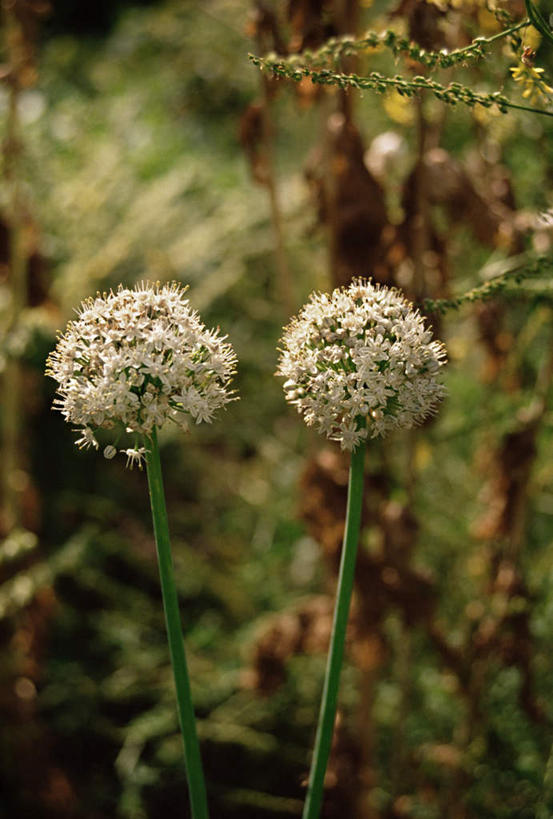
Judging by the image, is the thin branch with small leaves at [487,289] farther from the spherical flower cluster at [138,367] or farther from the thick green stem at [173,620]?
the thick green stem at [173,620]

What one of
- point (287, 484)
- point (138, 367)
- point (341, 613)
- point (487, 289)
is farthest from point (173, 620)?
point (287, 484)

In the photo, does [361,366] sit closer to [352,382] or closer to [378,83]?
[352,382]

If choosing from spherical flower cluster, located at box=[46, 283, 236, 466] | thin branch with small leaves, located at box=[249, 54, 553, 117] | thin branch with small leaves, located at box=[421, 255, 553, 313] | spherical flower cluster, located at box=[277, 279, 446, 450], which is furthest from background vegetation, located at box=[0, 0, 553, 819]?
spherical flower cluster, located at box=[46, 283, 236, 466]

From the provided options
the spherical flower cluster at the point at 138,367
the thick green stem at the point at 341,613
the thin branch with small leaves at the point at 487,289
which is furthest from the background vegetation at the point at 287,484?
the thick green stem at the point at 341,613

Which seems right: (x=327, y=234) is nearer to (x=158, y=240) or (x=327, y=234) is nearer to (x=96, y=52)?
(x=158, y=240)

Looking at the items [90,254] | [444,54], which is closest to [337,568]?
[444,54]

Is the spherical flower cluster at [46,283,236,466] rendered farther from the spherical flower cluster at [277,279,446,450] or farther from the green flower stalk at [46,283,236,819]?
the spherical flower cluster at [277,279,446,450]
